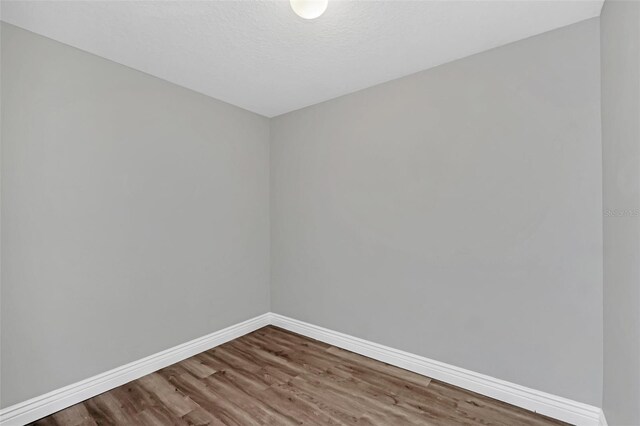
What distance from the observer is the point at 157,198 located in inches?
95.9

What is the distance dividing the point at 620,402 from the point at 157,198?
10.5 feet

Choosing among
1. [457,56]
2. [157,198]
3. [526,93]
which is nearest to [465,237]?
[526,93]

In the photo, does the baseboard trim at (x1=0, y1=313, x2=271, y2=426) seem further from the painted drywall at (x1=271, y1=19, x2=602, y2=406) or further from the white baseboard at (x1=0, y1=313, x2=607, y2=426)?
the painted drywall at (x1=271, y1=19, x2=602, y2=406)

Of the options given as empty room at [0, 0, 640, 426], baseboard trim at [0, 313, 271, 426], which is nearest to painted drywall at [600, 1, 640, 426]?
empty room at [0, 0, 640, 426]

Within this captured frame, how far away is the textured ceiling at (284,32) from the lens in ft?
5.40

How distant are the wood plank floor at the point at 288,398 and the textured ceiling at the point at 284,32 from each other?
246 centimetres

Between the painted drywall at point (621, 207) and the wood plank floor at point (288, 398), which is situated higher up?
the painted drywall at point (621, 207)

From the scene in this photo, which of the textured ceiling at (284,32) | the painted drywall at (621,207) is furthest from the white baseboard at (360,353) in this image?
the textured ceiling at (284,32)

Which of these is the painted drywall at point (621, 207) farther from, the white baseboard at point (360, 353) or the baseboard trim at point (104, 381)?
the baseboard trim at point (104, 381)

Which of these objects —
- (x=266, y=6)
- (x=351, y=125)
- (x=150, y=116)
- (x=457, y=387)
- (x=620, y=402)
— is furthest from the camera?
(x=351, y=125)

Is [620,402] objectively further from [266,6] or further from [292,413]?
[266,6]

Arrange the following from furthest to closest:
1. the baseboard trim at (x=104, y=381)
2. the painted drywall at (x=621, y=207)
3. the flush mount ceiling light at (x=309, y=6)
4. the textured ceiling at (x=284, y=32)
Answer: the baseboard trim at (x=104, y=381) → the textured ceiling at (x=284, y=32) → the flush mount ceiling light at (x=309, y=6) → the painted drywall at (x=621, y=207)

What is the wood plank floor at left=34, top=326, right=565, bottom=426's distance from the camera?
181cm

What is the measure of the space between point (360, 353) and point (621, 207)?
212cm
